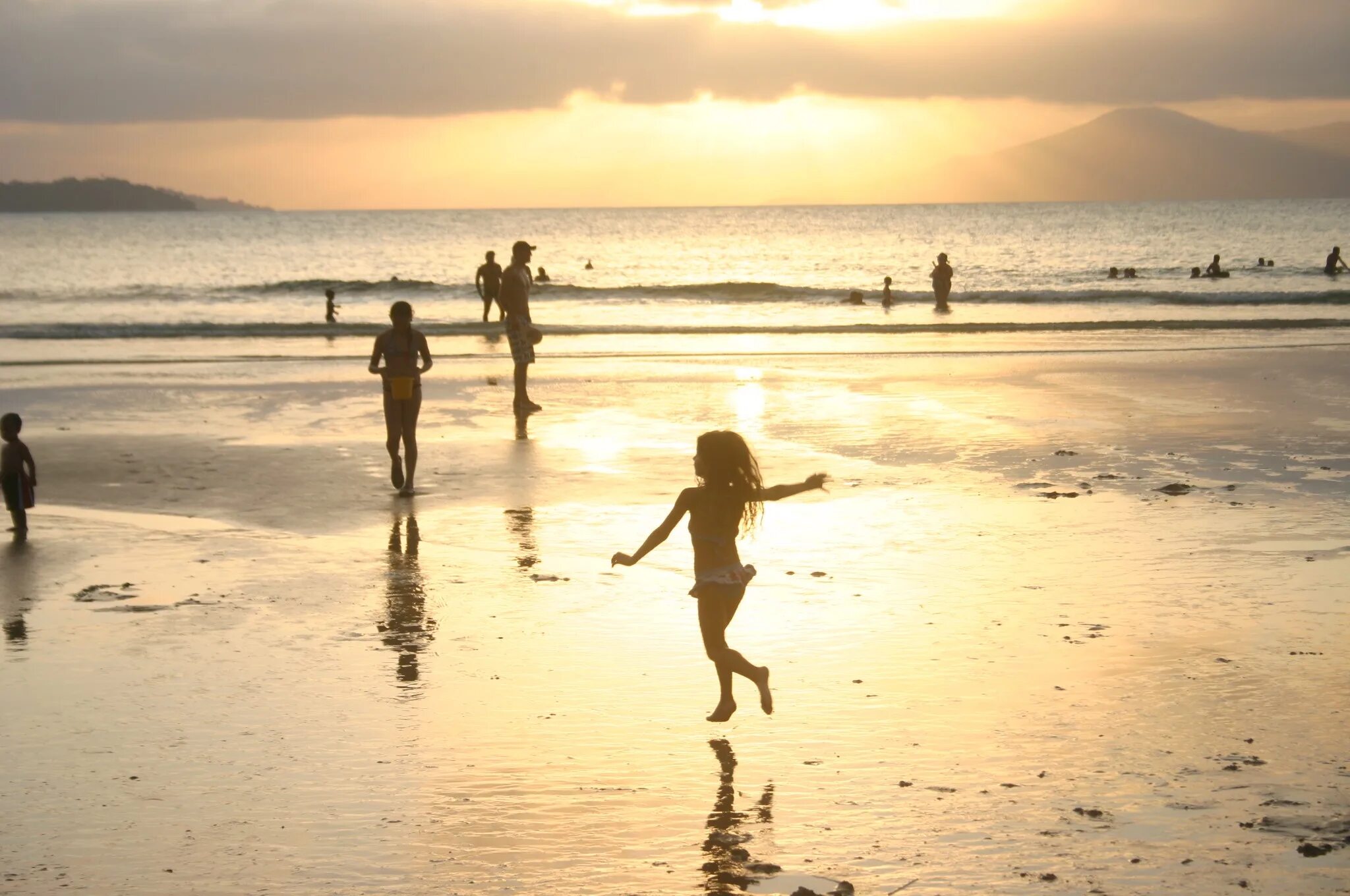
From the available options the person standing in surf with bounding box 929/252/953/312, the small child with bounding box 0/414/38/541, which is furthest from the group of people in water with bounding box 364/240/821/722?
the person standing in surf with bounding box 929/252/953/312

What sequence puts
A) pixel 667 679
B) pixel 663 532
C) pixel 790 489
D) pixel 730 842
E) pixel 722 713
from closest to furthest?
pixel 730 842
pixel 722 713
pixel 790 489
pixel 663 532
pixel 667 679

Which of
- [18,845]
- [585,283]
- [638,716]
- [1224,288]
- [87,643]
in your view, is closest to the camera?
[18,845]

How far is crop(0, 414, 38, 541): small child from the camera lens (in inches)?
459

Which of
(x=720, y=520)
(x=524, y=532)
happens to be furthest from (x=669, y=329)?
(x=720, y=520)

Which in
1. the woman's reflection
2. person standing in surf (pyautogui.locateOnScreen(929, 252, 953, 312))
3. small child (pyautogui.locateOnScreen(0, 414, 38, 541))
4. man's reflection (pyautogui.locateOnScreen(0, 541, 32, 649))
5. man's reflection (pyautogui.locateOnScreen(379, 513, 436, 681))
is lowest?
man's reflection (pyautogui.locateOnScreen(0, 541, 32, 649))

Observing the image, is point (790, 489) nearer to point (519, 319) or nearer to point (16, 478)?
point (16, 478)

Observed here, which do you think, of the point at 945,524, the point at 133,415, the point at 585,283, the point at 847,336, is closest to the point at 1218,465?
the point at 945,524

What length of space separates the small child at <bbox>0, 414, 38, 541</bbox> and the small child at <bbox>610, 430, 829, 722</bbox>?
660 cm

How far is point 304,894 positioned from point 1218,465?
11.3 meters

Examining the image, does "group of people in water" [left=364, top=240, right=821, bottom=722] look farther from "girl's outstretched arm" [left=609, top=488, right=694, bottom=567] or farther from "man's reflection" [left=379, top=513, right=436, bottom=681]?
"man's reflection" [left=379, top=513, right=436, bottom=681]

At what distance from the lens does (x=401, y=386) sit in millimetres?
13852

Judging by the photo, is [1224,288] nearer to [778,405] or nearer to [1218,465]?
[778,405]

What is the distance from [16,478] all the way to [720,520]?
709 cm

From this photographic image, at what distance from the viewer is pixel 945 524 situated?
11586 millimetres
